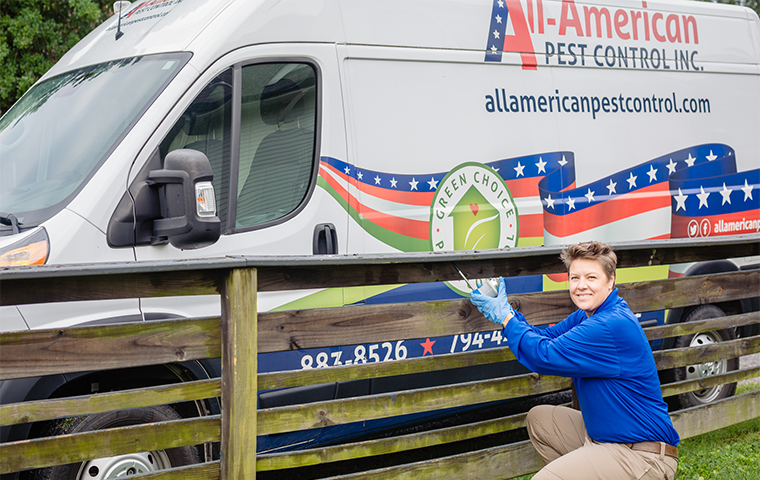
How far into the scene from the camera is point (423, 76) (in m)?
4.39

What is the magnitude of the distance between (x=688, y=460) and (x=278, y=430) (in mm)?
2615

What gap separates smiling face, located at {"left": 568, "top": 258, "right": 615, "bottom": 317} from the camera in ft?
10.0

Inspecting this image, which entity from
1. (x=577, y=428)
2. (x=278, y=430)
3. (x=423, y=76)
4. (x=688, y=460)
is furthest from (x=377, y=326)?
(x=688, y=460)

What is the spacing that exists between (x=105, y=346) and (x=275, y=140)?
1.77 meters

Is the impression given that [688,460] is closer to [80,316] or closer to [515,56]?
[515,56]

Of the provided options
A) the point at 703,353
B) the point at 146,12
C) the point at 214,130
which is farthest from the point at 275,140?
the point at 703,353

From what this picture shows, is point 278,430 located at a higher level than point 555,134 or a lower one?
lower

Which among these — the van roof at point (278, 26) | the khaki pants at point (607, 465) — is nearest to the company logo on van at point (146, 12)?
the van roof at point (278, 26)

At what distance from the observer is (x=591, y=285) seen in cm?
305

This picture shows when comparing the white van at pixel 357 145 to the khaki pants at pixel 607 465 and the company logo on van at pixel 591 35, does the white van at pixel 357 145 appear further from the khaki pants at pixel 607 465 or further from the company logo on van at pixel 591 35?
the khaki pants at pixel 607 465

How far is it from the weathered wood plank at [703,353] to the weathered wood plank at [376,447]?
988 mm

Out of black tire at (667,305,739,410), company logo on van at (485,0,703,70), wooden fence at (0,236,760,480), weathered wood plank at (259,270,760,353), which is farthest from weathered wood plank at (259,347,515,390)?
black tire at (667,305,739,410)

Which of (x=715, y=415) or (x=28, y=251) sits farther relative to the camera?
(x=715, y=415)

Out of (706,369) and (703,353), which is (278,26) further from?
(706,369)
